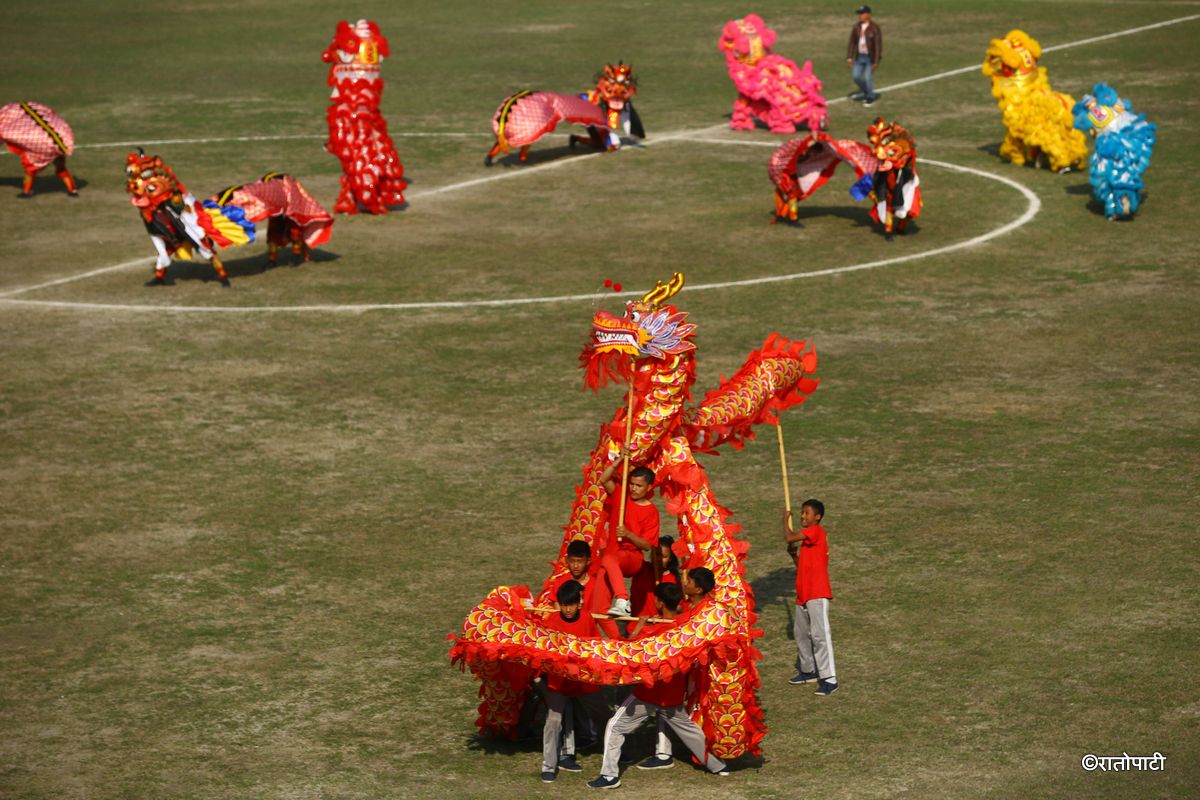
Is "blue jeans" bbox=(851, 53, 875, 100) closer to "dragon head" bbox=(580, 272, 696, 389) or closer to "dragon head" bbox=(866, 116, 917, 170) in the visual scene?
"dragon head" bbox=(866, 116, 917, 170)

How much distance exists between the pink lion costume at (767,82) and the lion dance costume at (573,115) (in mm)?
2501

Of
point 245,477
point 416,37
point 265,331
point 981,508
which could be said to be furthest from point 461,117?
point 981,508

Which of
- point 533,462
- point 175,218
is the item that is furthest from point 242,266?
point 533,462

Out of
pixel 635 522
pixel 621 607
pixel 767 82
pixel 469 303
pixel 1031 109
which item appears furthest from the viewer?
pixel 767 82

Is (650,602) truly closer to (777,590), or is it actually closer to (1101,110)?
(777,590)

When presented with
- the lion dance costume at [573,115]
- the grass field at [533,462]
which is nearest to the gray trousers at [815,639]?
the grass field at [533,462]

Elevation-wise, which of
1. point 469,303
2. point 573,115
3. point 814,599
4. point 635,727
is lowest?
point 635,727

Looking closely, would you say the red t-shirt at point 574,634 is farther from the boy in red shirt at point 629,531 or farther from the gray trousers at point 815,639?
the gray trousers at point 815,639

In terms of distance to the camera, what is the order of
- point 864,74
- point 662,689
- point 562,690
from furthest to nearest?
point 864,74 < point 562,690 < point 662,689

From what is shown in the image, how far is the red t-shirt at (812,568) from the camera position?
1377 cm

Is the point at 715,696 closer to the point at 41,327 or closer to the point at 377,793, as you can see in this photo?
the point at 377,793

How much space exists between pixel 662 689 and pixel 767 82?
1060 inches

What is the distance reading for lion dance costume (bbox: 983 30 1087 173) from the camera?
33000 mm

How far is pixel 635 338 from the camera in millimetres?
13414
